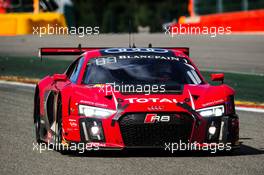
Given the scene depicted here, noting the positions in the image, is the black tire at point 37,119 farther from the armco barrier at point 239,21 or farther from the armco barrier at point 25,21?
the armco barrier at point 25,21

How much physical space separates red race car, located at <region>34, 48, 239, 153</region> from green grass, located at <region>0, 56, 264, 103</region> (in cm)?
637

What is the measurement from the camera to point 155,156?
9766 mm

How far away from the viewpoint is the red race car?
9.46 meters

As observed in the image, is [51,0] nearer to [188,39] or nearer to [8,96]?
[188,39]

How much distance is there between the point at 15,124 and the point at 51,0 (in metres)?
35.0

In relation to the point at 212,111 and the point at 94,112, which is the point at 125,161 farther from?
the point at 212,111

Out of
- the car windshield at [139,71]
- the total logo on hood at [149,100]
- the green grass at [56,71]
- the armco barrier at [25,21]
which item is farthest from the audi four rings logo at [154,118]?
the armco barrier at [25,21]

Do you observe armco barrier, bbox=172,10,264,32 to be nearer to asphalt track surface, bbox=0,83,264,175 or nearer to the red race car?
asphalt track surface, bbox=0,83,264,175

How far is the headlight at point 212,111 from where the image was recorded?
9.62 m

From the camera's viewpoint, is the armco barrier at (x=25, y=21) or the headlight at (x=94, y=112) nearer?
the headlight at (x=94, y=112)

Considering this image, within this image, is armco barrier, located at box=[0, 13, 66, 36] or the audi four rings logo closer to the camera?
the audi four rings logo

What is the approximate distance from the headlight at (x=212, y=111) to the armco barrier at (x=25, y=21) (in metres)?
28.9

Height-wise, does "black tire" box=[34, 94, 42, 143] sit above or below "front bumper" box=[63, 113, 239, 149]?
below

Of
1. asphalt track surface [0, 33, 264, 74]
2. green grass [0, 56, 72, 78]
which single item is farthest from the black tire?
asphalt track surface [0, 33, 264, 74]
